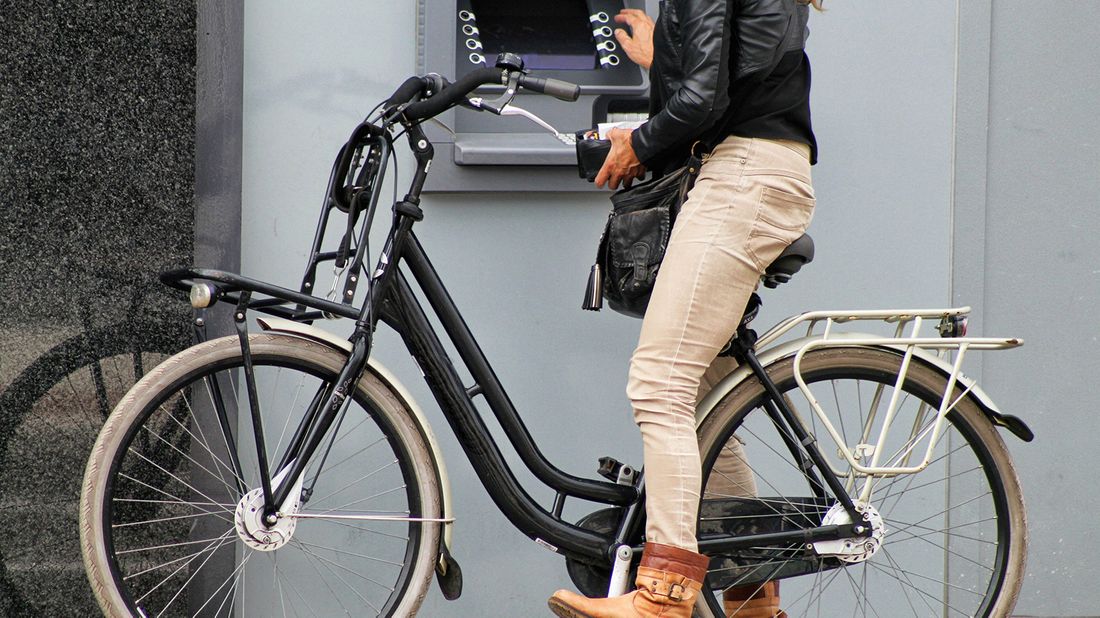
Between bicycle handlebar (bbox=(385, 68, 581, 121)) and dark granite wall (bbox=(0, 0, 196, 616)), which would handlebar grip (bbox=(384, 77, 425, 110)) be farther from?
dark granite wall (bbox=(0, 0, 196, 616))

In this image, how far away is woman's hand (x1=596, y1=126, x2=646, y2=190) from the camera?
7.48ft

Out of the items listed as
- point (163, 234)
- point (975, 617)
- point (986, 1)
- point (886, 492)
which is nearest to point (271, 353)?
point (163, 234)

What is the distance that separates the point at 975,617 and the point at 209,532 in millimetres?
2015

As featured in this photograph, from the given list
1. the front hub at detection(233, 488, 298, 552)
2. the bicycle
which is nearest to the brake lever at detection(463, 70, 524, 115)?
the bicycle

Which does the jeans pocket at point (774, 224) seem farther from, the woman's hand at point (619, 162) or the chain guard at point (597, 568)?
the chain guard at point (597, 568)

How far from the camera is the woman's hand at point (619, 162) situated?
7.48 ft

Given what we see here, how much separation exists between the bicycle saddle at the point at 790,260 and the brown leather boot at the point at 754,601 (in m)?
0.78

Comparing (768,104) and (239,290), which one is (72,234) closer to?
(239,290)

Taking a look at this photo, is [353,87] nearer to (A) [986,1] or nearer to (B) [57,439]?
(B) [57,439]

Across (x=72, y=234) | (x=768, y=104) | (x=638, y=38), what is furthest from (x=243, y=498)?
(x=638, y=38)

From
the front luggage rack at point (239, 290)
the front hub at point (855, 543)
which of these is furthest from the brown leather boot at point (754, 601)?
the front luggage rack at point (239, 290)

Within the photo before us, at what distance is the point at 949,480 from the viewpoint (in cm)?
319

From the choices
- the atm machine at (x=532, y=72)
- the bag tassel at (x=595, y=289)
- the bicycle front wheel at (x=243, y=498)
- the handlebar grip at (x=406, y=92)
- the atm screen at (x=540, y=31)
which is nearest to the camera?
the bicycle front wheel at (x=243, y=498)

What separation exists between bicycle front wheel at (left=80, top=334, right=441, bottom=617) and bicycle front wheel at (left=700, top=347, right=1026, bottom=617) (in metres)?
0.72
